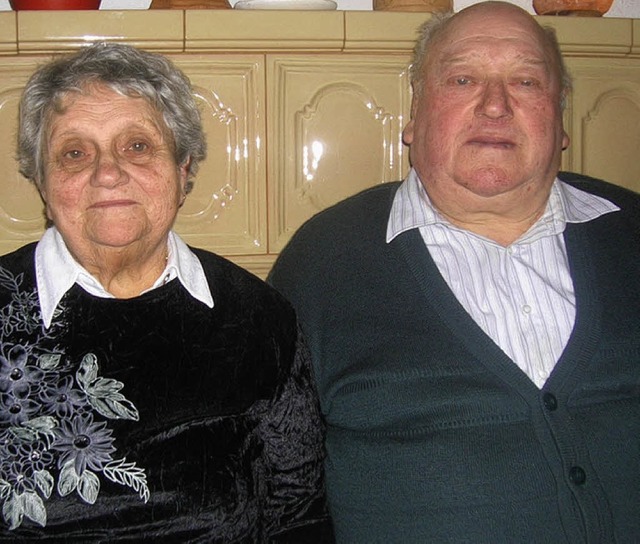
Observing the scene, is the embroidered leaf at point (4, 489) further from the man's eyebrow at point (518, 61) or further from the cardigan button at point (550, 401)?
the man's eyebrow at point (518, 61)

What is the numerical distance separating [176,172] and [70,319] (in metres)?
0.33

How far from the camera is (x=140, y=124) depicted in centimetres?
118

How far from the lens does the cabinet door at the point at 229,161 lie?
1.53 meters

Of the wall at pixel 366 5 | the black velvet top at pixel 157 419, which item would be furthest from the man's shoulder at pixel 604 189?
the black velvet top at pixel 157 419

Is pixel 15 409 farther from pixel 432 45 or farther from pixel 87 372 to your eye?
pixel 432 45

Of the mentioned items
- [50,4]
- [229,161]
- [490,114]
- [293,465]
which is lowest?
[293,465]

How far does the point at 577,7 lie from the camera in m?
1.65

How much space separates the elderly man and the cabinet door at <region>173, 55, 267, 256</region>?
17 centimetres

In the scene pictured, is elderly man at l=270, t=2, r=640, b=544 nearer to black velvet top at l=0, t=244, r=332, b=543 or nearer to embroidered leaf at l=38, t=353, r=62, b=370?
black velvet top at l=0, t=244, r=332, b=543

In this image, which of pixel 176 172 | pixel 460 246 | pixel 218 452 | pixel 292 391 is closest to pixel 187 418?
pixel 218 452

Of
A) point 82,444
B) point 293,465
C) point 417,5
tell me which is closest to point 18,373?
point 82,444

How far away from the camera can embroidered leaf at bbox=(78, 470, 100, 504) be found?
105cm

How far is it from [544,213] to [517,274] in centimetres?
19

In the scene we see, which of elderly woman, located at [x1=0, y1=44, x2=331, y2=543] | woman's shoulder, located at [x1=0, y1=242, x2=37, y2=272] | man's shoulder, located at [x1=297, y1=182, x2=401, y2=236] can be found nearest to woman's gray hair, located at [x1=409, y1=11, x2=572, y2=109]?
man's shoulder, located at [x1=297, y1=182, x2=401, y2=236]
